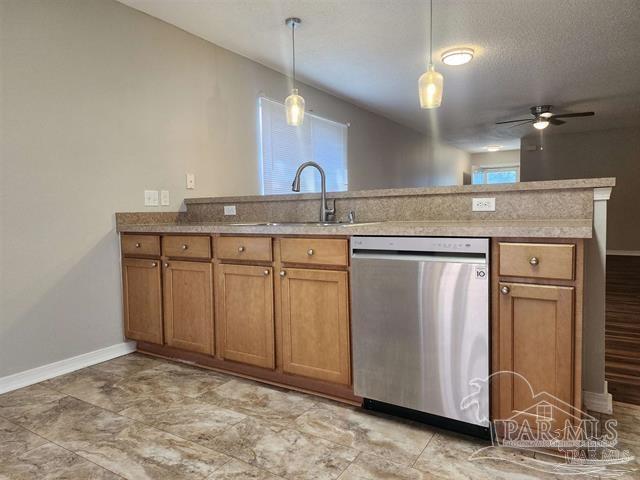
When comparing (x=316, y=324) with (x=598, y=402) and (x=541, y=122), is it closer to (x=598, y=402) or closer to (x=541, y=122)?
(x=598, y=402)

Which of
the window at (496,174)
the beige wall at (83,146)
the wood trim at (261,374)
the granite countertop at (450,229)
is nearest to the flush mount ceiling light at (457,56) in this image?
the beige wall at (83,146)

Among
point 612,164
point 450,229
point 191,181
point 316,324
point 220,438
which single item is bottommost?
point 220,438

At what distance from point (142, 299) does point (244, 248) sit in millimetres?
955

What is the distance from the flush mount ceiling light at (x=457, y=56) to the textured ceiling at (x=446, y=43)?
66mm

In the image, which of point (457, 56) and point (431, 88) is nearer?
point (431, 88)

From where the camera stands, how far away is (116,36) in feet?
9.16

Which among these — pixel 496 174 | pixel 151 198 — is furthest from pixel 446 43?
pixel 496 174

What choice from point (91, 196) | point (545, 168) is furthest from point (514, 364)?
point (545, 168)

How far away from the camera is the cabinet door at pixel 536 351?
1.48 meters

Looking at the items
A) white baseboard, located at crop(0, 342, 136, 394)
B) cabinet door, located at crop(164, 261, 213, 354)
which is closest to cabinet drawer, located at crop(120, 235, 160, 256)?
cabinet door, located at crop(164, 261, 213, 354)

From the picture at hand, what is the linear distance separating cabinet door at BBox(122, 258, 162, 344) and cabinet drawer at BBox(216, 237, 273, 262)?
1.87 ft

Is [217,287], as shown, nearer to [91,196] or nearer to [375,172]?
[91,196]

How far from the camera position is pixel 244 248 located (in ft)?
7.39

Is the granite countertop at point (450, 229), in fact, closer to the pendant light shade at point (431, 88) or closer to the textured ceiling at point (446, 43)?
the pendant light shade at point (431, 88)
